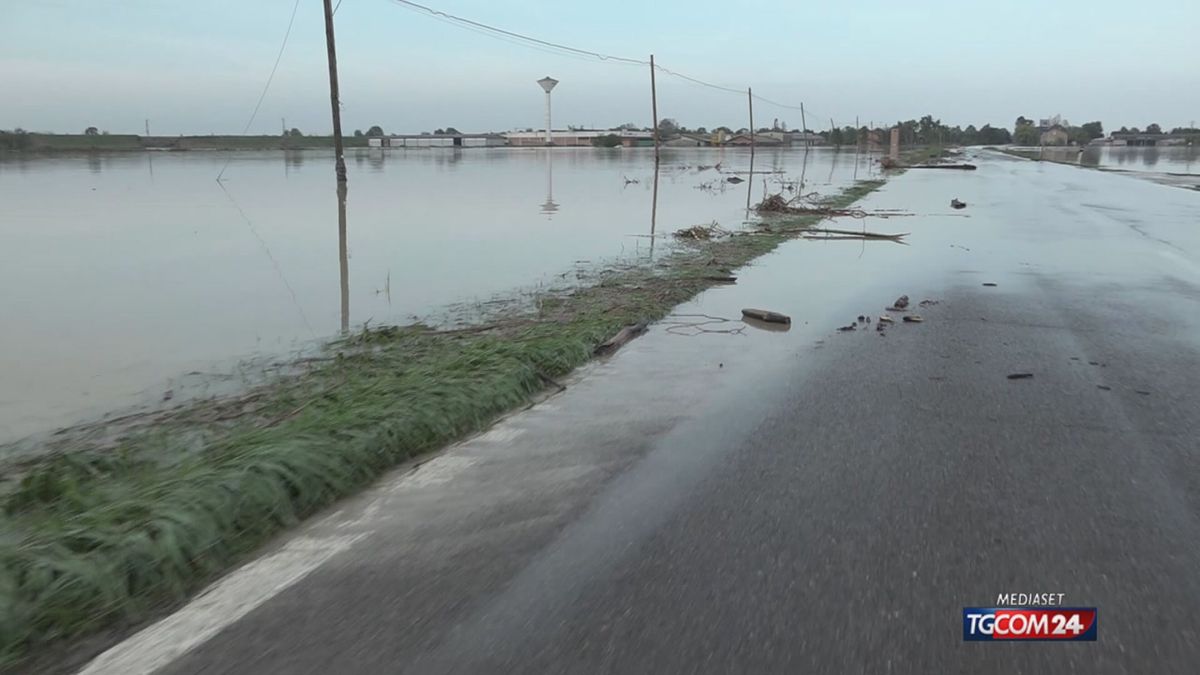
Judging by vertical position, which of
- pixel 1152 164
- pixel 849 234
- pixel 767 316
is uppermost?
pixel 1152 164

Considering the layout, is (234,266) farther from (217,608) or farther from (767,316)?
(217,608)

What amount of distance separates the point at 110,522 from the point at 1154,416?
22.4 ft

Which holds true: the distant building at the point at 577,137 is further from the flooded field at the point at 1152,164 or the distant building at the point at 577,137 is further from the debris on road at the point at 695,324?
the debris on road at the point at 695,324

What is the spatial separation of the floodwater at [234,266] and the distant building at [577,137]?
12199cm

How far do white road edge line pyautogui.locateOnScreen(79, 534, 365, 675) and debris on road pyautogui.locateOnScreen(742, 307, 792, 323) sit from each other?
21.1 ft

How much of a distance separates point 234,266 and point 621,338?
27.0ft

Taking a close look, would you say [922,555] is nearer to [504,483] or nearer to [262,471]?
[504,483]

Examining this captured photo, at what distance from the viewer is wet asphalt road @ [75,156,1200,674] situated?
3.26 m

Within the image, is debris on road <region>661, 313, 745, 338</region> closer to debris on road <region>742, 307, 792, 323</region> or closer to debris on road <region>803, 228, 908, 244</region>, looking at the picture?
debris on road <region>742, 307, 792, 323</region>

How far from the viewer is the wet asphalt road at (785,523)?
326cm

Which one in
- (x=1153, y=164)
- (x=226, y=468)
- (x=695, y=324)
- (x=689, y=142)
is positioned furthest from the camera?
(x=689, y=142)

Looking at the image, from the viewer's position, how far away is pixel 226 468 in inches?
186

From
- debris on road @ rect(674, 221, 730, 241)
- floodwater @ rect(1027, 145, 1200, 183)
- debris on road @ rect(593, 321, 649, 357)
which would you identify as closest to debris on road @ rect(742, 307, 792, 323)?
debris on road @ rect(593, 321, 649, 357)

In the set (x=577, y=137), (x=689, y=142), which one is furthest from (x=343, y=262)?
(x=577, y=137)
